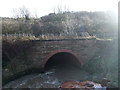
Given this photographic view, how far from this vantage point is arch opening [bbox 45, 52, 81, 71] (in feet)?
82.8

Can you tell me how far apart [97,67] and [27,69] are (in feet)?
26.6

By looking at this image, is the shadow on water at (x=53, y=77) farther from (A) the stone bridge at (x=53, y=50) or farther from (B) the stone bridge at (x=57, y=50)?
(A) the stone bridge at (x=53, y=50)

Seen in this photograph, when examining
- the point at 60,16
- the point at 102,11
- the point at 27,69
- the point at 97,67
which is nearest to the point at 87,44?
the point at 97,67

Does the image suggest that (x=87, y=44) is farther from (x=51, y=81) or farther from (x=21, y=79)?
(x=21, y=79)

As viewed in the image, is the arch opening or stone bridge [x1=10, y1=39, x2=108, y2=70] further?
the arch opening

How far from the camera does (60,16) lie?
39812 mm

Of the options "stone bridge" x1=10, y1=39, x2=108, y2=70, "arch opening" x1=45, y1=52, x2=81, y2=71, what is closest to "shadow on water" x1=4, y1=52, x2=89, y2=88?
"arch opening" x1=45, y1=52, x2=81, y2=71

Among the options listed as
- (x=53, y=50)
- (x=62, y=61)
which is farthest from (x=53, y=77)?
(x=62, y=61)

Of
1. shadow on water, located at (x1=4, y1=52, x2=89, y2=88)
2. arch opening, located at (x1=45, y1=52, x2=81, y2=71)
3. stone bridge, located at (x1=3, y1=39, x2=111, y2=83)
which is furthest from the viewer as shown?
arch opening, located at (x1=45, y1=52, x2=81, y2=71)

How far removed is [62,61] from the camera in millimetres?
27984

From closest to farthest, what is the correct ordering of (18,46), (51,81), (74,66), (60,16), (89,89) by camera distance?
(89,89) < (51,81) < (18,46) < (74,66) < (60,16)

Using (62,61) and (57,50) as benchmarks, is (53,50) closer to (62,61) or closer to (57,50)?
(57,50)

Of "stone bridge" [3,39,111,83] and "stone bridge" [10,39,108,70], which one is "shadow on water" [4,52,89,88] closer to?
"stone bridge" [3,39,111,83]

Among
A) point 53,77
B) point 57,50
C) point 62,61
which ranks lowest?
point 53,77
